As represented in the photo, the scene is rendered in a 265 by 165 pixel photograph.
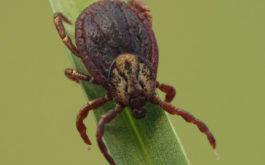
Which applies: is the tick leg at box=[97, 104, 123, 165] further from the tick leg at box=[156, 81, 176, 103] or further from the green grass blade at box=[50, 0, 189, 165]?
the tick leg at box=[156, 81, 176, 103]

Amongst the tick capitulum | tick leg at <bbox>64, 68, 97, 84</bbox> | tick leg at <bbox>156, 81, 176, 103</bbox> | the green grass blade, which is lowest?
the green grass blade

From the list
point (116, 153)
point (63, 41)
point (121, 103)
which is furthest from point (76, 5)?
point (116, 153)

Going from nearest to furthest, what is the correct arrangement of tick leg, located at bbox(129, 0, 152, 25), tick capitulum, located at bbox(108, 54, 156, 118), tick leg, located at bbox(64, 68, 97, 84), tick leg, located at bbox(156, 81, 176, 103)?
1. tick capitulum, located at bbox(108, 54, 156, 118)
2. tick leg, located at bbox(64, 68, 97, 84)
3. tick leg, located at bbox(156, 81, 176, 103)
4. tick leg, located at bbox(129, 0, 152, 25)

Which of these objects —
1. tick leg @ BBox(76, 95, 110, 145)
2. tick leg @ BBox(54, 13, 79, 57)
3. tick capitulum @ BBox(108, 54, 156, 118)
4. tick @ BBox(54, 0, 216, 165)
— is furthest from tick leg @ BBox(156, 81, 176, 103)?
tick leg @ BBox(54, 13, 79, 57)

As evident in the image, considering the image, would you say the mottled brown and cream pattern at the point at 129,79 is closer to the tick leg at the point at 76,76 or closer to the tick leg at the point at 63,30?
the tick leg at the point at 76,76

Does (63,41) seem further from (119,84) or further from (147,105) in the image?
(147,105)

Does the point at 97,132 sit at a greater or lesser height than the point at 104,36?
lesser

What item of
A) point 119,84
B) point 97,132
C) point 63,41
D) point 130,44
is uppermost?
point 63,41
